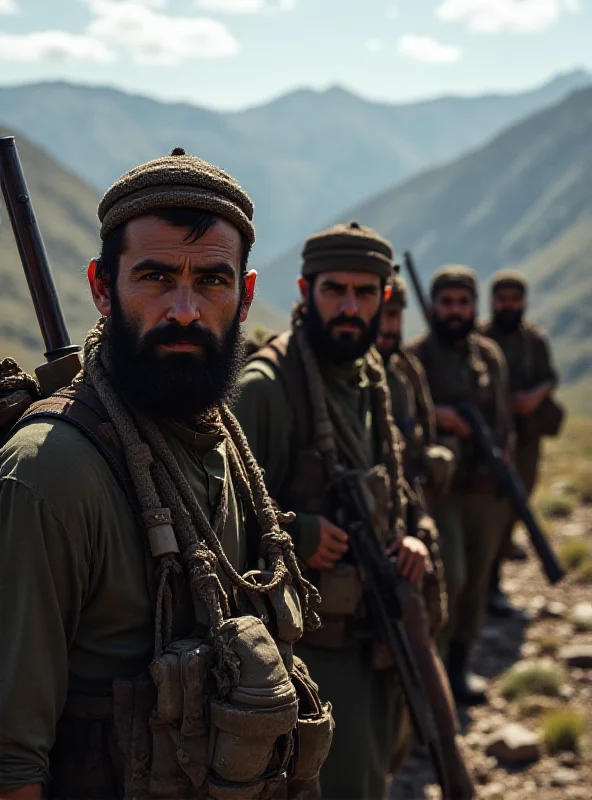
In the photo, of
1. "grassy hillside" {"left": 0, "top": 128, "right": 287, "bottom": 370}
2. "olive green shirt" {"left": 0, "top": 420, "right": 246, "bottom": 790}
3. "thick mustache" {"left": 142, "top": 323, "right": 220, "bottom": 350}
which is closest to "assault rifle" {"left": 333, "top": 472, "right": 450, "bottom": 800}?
"thick mustache" {"left": 142, "top": 323, "right": 220, "bottom": 350}

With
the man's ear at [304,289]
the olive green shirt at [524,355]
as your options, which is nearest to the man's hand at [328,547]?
the man's ear at [304,289]

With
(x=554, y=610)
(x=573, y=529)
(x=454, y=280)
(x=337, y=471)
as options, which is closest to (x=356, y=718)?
(x=337, y=471)

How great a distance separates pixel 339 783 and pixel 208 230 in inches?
90.5

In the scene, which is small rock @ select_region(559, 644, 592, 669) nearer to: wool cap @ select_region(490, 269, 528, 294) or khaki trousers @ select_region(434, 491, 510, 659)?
khaki trousers @ select_region(434, 491, 510, 659)

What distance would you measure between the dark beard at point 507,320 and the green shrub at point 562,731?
11.4 feet

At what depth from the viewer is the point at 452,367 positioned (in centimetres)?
648

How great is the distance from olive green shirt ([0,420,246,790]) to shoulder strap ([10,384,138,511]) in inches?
0.8

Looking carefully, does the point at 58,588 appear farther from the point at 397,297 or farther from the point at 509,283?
the point at 509,283

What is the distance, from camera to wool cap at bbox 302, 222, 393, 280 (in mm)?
3930

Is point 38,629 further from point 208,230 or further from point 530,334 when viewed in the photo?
point 530,334

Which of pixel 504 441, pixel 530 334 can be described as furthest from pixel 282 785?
pixel 530 334

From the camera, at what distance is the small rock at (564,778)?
16.6 feet

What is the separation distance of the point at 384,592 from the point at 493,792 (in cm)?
204

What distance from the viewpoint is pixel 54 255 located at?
231 ft
